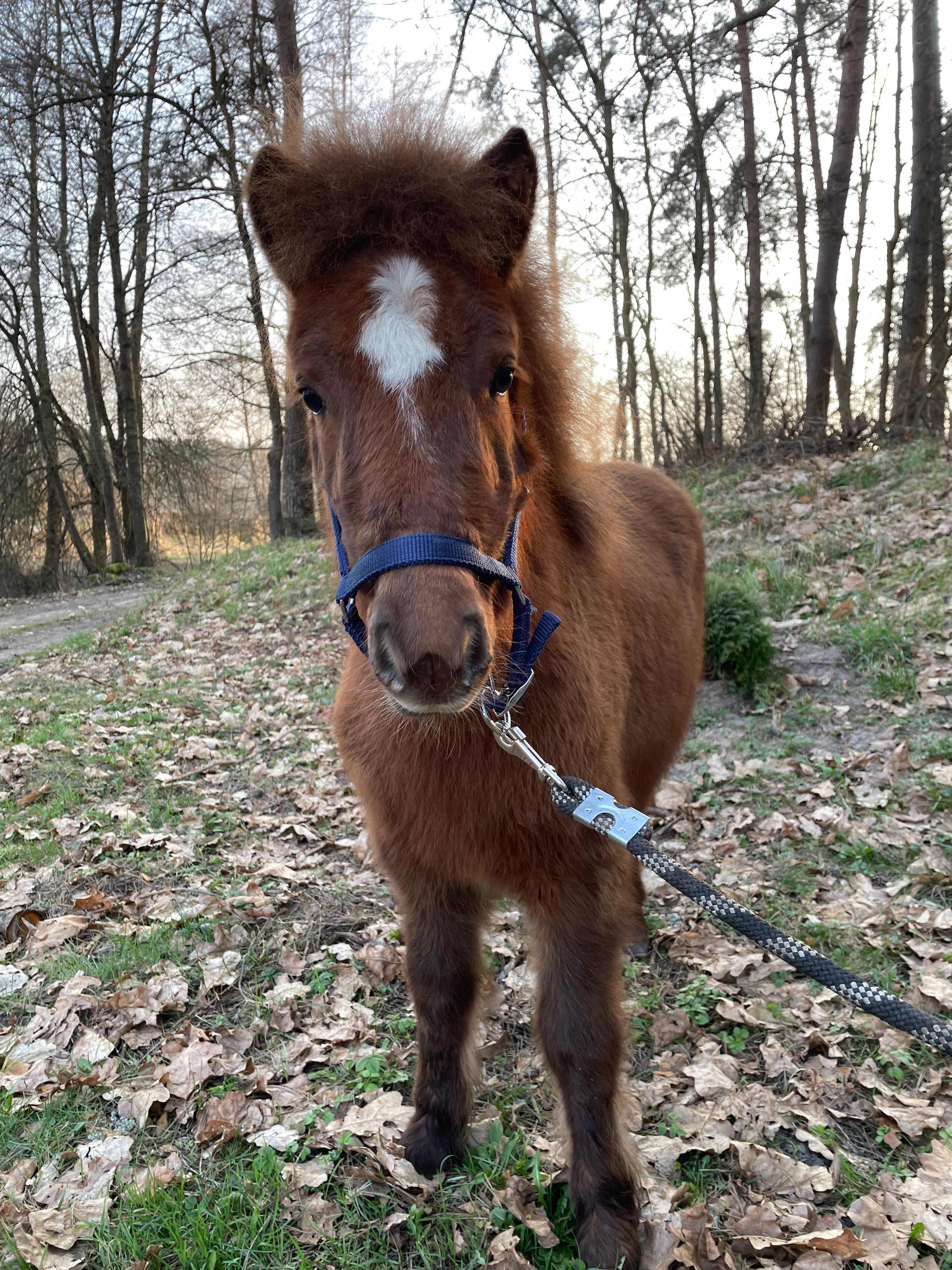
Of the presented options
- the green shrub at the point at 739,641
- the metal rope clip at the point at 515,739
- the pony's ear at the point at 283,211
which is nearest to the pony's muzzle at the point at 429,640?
the metal rope clip at the point at 515,739

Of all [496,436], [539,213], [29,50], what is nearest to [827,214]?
[539,213]

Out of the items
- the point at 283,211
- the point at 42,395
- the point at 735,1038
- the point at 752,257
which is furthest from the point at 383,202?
the point at 42,395

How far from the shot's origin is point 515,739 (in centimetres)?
178

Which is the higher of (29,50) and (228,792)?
(29,50)

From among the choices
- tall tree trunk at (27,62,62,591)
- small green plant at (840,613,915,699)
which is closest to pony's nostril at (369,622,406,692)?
small green plant at (840,613,915,699)

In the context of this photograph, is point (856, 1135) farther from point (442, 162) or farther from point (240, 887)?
point (442, 162)

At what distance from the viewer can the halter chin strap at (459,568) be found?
144 centimetres

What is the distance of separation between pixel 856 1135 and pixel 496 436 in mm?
2280

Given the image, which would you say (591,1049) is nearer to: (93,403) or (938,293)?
(938,293)

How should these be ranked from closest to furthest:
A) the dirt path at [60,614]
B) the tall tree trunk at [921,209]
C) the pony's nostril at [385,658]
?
the pony's nostril at [385,658]
the tall tree trunk at [921,209]
the dirt path at [60,614]

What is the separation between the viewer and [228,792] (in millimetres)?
4828

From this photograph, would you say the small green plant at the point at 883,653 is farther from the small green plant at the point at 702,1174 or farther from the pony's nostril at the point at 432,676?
the pony's nostril at the point at 432,676

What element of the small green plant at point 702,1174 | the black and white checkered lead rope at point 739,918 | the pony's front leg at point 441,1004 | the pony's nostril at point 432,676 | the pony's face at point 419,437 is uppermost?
the pony's face at point 419,437

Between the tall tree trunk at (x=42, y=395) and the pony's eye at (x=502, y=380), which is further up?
the tall tree trunk at (x=42, y=395)
